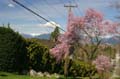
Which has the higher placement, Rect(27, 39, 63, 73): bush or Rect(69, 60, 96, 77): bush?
Rect(27, 39, 63, 73): bush

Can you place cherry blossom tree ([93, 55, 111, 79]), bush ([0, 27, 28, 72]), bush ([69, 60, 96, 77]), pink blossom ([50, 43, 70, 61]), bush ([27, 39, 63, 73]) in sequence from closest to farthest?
bush ([0, 27, 28, 72]), bush ([27, 39, 63, 73]), pink blossom ([50, 43, 70, 61]), cherry blossom tree ([93, 55, 111, 79]), bush ([69, 60, 96, 77])

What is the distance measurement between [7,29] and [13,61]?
10.6 feet

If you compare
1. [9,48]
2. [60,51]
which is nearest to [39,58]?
[60,51]

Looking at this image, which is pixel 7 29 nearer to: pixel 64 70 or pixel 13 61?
pixel 13 61

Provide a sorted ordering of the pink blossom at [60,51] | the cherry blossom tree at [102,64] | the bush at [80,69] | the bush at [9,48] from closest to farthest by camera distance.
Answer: the bush at [9,48], the pink blossom at [60,51], the cherry blossom tree at [102,64], the bush at [80,69]

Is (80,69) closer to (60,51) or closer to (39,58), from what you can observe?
(60,51)

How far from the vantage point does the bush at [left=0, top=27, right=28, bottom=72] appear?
3547cm

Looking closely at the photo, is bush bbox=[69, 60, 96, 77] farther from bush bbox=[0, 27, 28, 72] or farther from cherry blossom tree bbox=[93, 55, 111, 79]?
bush bbox=[0, 27, 28, 72]

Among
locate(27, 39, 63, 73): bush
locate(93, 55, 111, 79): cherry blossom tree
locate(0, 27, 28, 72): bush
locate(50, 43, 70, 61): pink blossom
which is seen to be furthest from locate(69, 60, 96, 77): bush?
locate(0, 27, 28, 72): bush

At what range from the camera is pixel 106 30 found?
43.4 metres

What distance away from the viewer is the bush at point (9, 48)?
35.5 meters

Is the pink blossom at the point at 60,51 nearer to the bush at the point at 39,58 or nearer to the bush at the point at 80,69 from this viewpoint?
the bush at the point at 39,58

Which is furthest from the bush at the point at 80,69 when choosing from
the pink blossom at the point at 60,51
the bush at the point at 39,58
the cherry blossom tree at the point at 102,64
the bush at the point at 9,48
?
the bush at the point at 9,48

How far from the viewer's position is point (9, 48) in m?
35.5
